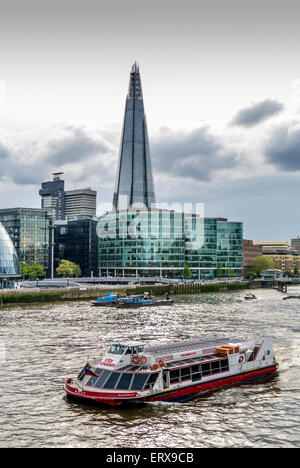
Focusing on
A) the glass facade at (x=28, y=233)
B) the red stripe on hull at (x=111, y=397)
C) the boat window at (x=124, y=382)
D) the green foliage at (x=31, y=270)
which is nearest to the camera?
the red stripe on hull at (x=111, y=397)

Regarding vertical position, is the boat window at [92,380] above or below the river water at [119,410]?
above

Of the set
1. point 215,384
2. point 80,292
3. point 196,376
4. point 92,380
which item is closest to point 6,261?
point 80,292

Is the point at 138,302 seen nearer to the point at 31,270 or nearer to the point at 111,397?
the point at 31,270

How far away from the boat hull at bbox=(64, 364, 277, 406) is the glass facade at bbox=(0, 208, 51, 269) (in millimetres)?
→ 157776

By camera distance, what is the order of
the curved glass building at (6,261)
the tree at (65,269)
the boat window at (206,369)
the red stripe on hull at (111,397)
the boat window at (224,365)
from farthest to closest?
1. the tree at (65,269)
2. the curved glass building at (6,261)
3. the boat window at (224,365)
4. the boat window at (206,369)
5. the red stripe on hull at (111,397)

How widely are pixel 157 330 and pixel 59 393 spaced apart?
32.5 m

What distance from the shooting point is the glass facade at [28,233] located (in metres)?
189

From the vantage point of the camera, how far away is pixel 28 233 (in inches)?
7505

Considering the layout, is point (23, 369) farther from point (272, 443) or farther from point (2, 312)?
point (2, 312)

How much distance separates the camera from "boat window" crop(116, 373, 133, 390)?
1308 inches

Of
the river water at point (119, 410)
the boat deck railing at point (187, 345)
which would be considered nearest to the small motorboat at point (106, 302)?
the river water at point (119, 410)

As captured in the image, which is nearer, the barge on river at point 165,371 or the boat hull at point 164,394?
the boat hull at point 164,394

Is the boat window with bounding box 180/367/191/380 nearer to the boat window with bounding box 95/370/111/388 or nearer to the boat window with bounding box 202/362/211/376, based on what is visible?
the boat window with bounding box 202/362/211/376

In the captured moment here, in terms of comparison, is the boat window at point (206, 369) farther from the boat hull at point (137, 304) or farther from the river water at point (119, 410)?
the boat hull at point (137, 304)
